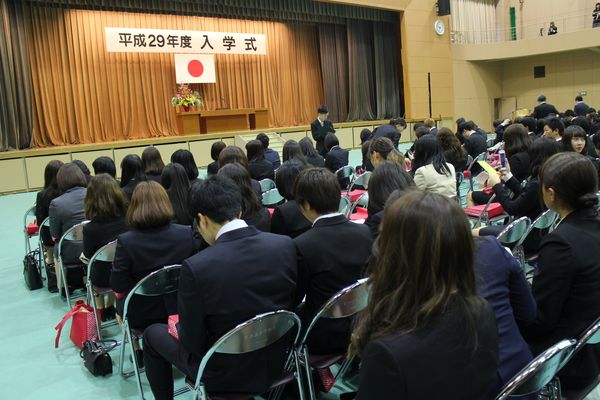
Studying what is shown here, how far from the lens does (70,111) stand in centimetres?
1240

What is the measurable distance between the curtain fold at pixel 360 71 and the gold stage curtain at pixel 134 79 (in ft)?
3.66

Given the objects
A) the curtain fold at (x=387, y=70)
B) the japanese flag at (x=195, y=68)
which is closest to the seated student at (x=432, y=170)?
the japanese flag at (x=195, y=68)

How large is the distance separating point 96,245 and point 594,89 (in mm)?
18421

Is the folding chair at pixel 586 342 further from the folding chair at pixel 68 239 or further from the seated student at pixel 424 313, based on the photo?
the folding chair at pixel 68 239

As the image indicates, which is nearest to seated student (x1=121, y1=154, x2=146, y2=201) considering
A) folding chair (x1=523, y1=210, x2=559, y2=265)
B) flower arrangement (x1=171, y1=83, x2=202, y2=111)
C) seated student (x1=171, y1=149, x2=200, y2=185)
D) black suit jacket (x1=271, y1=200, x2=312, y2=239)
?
seated student (x1=171, y1=149, x2=200, y2=185)

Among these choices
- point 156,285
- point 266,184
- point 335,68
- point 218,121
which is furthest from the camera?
point 335,68

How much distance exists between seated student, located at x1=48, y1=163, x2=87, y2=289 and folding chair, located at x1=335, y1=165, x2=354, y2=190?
3.07 meters

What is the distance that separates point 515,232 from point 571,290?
121 cm

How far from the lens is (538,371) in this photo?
1502 millimetres

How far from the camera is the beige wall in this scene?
16734mm

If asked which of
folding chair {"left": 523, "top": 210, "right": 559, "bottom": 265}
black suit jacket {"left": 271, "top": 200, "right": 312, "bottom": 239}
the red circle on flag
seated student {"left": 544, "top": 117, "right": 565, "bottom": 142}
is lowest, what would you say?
folding chair {"left": 523, "top": 210, "right": 559, "bottom": 265}

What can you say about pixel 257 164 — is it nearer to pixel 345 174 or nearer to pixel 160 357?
pixel 345 174

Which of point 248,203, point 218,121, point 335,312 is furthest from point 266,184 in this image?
point 218,121

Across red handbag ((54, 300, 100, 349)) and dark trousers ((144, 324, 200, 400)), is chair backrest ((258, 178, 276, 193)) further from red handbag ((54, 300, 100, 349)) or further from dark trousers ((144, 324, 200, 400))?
dark trousers ((144, 324, 200, 400))
